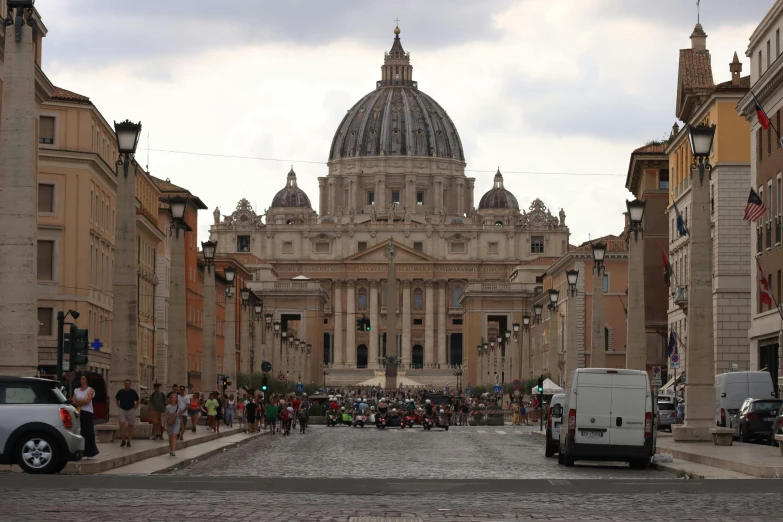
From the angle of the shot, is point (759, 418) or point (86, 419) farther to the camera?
point (759, 418)

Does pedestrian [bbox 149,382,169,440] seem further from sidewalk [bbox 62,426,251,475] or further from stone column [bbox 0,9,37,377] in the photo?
stone column [bbox 0,9,37,377]

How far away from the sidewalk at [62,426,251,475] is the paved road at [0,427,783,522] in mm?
1029

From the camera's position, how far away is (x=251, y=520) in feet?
51.7

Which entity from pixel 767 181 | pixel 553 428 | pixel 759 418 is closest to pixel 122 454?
pixel 553 428

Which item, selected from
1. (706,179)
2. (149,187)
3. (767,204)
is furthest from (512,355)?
(706,179)

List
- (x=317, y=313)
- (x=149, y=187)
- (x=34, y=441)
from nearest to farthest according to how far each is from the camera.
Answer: (x=34, y=441), (x=149, y=187), (x=317, y=313)

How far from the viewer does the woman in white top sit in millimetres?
25391

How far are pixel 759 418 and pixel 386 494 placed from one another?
795 inches

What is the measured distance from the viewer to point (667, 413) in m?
54.2

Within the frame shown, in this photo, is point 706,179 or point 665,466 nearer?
point 665,466

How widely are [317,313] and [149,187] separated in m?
108

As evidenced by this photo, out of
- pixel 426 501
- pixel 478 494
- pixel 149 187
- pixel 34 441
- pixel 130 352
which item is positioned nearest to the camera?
pixel 426 501

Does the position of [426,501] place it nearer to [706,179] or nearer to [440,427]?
[706,179]

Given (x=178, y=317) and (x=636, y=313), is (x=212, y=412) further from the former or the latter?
(x=636, y=313)
